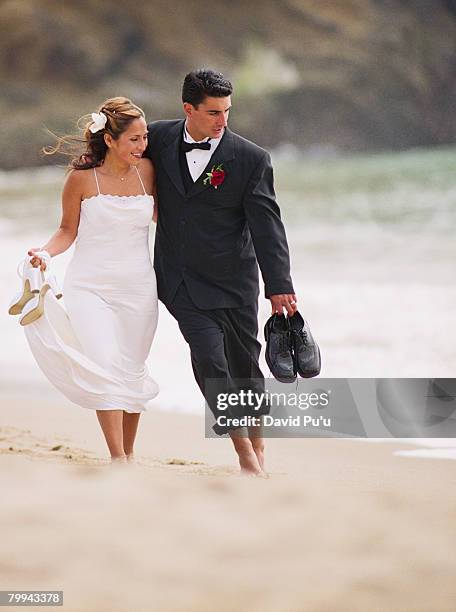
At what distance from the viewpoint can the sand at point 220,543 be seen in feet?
7.18

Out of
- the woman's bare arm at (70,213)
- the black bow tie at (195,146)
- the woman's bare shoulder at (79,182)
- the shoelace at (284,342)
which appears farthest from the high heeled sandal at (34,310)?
the shoelace at (284,342)

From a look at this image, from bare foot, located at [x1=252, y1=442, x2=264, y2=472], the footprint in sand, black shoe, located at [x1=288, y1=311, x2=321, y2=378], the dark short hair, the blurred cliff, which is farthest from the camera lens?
the blurred cliff

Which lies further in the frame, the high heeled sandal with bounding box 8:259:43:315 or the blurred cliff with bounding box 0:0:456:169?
the blurred cliff with bounding box 0:0:456:169

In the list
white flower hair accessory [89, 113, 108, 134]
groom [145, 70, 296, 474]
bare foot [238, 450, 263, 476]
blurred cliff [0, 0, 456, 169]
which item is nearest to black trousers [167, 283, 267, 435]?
groom [145, 70, 296, 474]

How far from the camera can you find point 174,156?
11.9 feet

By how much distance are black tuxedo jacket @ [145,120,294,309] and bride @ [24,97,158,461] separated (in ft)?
0.25

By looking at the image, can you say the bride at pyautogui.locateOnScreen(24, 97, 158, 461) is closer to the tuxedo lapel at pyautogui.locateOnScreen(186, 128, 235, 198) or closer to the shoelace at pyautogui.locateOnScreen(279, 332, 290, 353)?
the tuxedo lapel at pyautogui.locateOnScreen(186, 128, 235, 198)

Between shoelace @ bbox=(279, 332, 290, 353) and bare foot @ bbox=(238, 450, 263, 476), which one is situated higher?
shoelace @ bbox=(279, 332, 290, 353)

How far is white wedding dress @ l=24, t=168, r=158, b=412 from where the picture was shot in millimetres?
3594

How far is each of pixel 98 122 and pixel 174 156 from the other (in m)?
0.27

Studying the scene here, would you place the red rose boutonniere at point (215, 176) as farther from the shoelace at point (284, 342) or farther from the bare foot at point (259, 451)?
the bare foot at point (259, 451)

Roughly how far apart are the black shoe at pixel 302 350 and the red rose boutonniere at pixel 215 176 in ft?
1.64

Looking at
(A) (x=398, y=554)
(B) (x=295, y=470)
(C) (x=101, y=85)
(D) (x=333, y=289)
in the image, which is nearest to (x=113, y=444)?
(B) (x=295, y=470)

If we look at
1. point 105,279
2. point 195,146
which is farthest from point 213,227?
point 105,279
